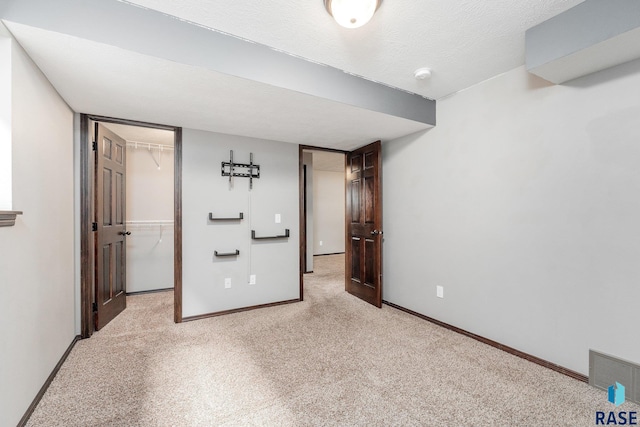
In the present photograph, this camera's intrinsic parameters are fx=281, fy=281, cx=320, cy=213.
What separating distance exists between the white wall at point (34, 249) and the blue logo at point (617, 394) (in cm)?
329

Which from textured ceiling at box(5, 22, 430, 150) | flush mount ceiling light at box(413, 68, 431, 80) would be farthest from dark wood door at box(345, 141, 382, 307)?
flush mount ceiling light at box(413, 68, 431, 80)

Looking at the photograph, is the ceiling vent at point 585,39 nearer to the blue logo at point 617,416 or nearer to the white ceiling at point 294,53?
the white ceiling at point 294,53

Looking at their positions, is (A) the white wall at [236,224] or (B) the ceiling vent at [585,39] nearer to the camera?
Result: (B) the ceiling vent at [585,39]

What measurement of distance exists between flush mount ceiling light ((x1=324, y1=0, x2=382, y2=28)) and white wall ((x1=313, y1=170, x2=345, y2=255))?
5877 millimetres

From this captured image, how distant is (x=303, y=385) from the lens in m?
1.87

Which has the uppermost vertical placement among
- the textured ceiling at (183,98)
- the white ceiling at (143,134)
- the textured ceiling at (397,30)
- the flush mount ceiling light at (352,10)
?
the textured ceiling at (397,30)

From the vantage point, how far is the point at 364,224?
12.0 ft

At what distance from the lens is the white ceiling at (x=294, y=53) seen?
159 cm

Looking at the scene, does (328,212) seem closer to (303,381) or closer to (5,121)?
(303,381)

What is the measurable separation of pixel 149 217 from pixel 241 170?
1888 millimetres

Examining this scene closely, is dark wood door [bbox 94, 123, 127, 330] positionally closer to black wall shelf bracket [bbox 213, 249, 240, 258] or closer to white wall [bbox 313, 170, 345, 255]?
black wall shelf bracket [bbox 213, 249, 240, 258]

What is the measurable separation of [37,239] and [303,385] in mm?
1934

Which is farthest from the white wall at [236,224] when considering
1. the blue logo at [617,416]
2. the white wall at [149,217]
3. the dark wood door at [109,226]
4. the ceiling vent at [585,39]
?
the blue logo at [617,416]

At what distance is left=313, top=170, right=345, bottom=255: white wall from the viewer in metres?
7.54
